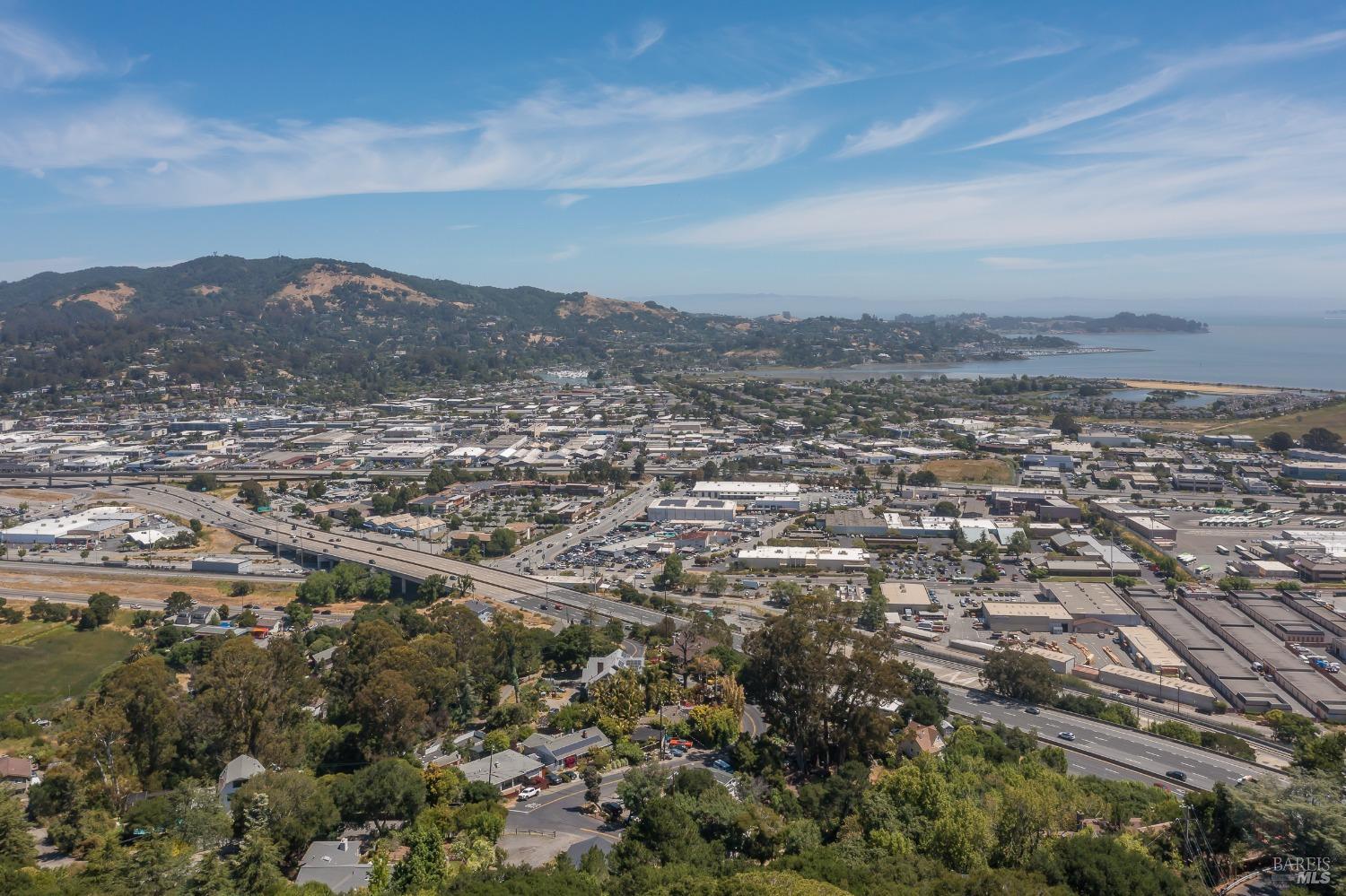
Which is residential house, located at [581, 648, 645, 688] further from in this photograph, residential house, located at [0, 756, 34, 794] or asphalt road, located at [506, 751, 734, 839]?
residential house, located at [0, 756, 34, 794]

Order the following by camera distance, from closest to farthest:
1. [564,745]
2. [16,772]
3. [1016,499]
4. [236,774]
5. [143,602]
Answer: [236,774], [16,772], [564,745], [143,602], [1016,499]

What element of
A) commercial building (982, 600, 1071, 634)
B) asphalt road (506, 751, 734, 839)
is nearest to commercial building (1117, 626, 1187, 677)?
commercial building (982, 600, 1071, 634)

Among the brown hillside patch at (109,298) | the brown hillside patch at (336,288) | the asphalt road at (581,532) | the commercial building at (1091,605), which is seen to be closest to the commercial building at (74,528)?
the asphalt road at (581,532)

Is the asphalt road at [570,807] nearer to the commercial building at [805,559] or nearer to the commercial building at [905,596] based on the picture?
the commercial building at [905,596]

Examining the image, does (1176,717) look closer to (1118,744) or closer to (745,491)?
(1118,744)

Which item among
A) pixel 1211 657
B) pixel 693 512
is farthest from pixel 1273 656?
pixel 693 512

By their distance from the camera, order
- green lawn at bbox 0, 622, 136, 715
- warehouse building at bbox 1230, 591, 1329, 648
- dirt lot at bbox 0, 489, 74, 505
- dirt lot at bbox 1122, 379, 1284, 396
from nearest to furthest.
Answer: green lawn at bbox 0, 622, 136, 715, warehouse building at bbox 1230, 591, 1329, 648, dirt lot at bbox 0, 489, 74, 505, dirt lot at bbox 1122, 379, 1284, 396
